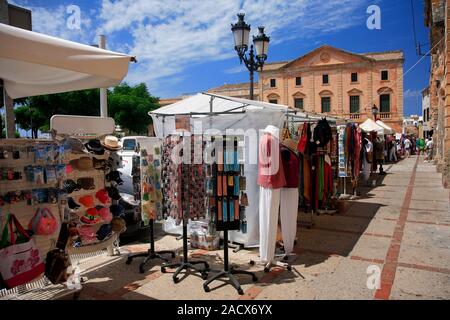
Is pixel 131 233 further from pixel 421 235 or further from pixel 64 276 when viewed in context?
pixel 421 235

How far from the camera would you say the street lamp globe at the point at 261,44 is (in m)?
9.42

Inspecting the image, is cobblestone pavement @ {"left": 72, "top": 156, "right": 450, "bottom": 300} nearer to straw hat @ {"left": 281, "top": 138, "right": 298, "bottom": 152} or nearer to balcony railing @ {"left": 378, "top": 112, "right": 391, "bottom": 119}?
straw hat @ {"left": 281, "top": 138, "right": 298, "bottom": 152}

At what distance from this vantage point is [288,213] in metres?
5.23

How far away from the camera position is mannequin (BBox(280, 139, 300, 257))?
5043 mm

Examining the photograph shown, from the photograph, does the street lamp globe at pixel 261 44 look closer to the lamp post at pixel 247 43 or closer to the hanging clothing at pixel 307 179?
the lamp post at pixel 247 43

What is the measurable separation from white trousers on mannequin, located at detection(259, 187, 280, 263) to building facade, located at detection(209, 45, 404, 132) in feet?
145

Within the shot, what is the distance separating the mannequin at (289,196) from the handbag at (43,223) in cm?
304

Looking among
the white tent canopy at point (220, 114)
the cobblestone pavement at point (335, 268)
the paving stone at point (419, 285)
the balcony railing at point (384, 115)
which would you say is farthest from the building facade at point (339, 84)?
the paving stone at point (419, 285)

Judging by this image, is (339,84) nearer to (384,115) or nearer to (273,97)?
(384,115)

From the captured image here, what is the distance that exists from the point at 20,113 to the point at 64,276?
1099 inches

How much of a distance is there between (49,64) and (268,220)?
10.4 ft

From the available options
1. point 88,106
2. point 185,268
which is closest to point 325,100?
point 88,106
